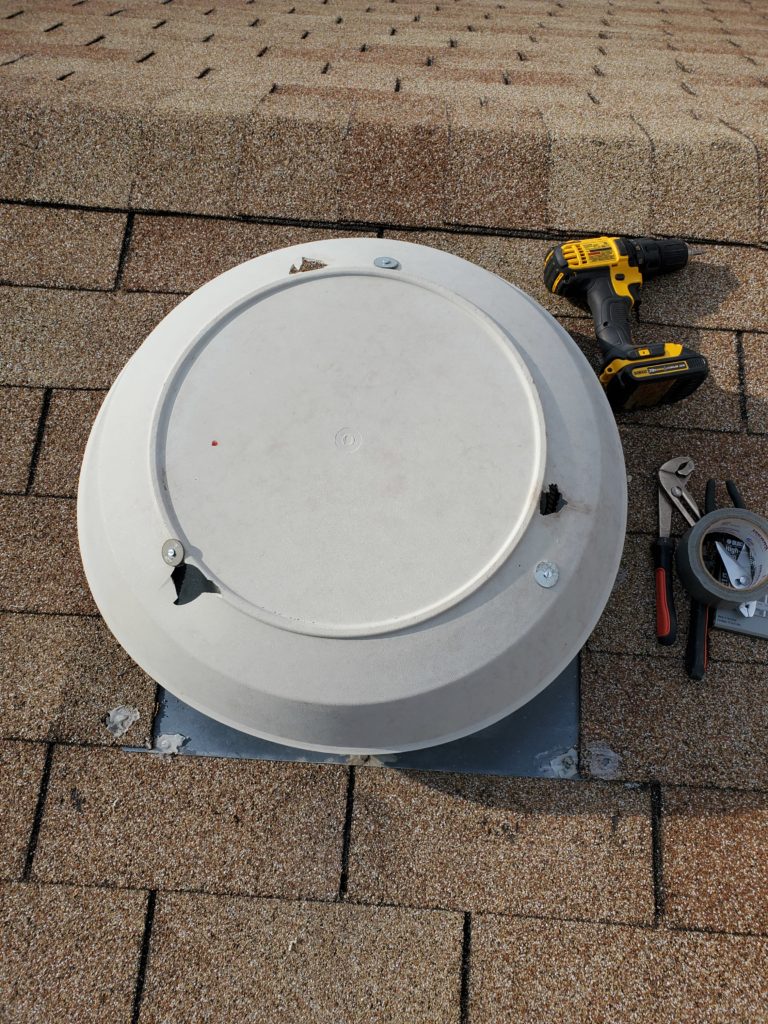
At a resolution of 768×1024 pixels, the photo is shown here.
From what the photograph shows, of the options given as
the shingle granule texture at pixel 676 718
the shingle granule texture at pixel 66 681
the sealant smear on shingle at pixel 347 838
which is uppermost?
the shingle granule texture at pixel 66 681

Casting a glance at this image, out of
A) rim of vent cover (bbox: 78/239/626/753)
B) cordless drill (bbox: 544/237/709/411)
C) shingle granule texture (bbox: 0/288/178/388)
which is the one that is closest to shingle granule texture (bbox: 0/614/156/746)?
rim of vent cover (bbox: 78/239/626/753)

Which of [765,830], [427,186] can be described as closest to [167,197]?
[427,186]

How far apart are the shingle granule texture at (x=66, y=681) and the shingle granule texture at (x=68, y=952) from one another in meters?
0.45

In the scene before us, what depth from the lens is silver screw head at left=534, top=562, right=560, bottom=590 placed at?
1.57m

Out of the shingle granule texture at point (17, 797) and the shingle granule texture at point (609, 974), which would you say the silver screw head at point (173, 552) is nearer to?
the shingle granule texture at point (17, 797)

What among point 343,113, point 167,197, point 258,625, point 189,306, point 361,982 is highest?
point 343,113

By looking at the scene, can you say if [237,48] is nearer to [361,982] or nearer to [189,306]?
[189,306]

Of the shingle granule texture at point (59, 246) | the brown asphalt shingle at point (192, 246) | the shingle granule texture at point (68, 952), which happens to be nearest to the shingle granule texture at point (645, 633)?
the shingle granule texture at point (68, 952)

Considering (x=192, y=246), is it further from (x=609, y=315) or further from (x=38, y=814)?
(x=38, y=814)

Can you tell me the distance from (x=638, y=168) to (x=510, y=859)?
269 cm

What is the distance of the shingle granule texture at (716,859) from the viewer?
176 centimetres

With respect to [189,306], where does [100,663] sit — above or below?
below

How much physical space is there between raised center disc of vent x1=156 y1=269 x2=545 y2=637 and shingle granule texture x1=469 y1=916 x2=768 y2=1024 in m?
1.08

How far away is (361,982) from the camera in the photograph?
5.62ft
